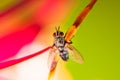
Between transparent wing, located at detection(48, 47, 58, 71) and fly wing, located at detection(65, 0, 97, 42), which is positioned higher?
fly wing, located at detection(65, 0, 97, 42)

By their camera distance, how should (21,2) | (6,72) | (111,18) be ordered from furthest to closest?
(111,18) → (21,2) → (6,72)

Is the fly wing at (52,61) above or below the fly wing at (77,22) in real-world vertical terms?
below

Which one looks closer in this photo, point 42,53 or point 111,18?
point 42,53

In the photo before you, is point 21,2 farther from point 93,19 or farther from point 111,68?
point 111,68

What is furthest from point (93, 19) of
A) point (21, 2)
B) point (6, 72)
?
point (6, 72)

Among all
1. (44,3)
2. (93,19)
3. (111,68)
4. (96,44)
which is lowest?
(111,68)
